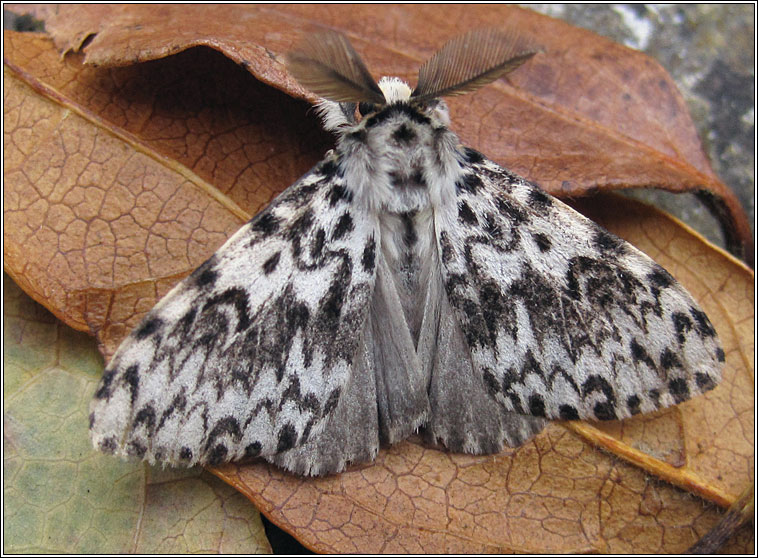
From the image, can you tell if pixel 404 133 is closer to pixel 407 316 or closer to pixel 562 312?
pixel 407 316

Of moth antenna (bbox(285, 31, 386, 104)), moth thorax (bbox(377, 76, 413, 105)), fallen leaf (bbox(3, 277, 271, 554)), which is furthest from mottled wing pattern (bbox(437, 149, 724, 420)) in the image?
fallen leaf (bbox(3, 277, 271, 554))

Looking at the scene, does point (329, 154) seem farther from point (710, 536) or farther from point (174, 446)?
point (710, 536)

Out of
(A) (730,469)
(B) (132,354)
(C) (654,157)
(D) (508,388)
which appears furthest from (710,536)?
(B) (132,354)

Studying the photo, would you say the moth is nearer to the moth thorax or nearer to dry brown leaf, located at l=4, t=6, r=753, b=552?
the moth thorax

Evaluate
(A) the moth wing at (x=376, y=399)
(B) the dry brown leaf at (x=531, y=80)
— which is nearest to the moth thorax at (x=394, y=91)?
(B) the dry brown leaf at (x=531, y=80)

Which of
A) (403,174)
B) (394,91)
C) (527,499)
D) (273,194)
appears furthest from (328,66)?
(527,499)

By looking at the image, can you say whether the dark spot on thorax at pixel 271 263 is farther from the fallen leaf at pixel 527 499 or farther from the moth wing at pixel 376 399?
the fallen leaf at pixel 527 499

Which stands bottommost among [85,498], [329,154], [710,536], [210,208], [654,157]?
[85,498]
